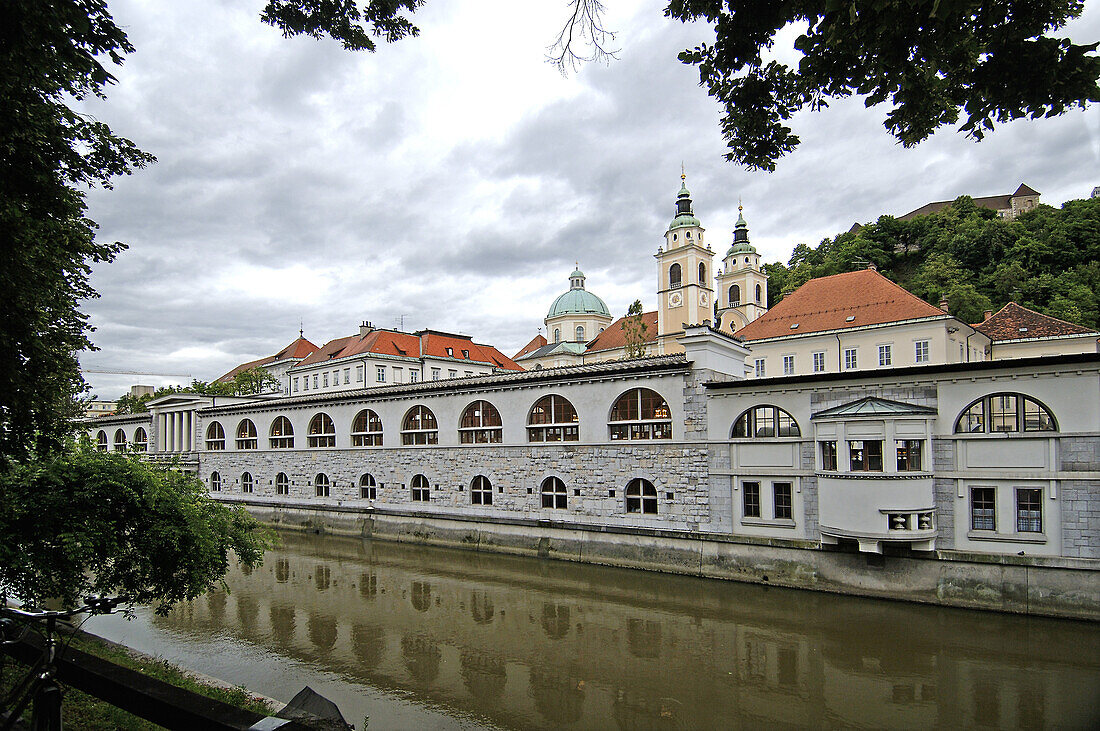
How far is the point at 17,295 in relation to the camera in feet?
18.0

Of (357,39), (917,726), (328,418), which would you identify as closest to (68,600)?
(357,39)

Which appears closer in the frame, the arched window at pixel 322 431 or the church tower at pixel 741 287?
the arched window at pixel 322 431

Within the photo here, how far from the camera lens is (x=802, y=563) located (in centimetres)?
1501

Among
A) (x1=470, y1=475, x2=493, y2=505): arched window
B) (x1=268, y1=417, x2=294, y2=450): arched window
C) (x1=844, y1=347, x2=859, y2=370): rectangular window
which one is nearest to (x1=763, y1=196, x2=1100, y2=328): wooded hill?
(x1=844, y1=347, x2=859, y2=370): rectangular window

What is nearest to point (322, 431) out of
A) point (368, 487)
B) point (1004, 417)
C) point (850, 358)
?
point (368, 487)

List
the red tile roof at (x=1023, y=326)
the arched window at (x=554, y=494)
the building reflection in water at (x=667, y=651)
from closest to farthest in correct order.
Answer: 1. the building reflection in water at (x=667, y=651)
2. the arched window at (x=554, y=494)
3. the red tile roof at (x=1023, y=326)

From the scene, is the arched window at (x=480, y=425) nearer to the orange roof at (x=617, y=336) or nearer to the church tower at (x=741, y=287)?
the orange roof at (x=617, y=336)

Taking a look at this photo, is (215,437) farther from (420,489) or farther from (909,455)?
(909,455)

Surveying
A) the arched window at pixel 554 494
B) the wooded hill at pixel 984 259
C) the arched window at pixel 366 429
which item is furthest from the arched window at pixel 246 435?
the wooded hill at pixel 984 259

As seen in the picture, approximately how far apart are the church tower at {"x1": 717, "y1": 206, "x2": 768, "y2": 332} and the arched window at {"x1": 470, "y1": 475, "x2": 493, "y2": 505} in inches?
1483

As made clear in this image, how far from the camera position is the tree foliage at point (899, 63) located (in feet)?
13.0

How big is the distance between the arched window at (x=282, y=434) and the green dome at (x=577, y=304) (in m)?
38.3

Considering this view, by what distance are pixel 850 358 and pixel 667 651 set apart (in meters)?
28.0

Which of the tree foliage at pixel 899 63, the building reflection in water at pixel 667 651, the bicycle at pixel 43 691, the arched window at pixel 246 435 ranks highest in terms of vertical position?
the tree foliage at pixel 899 63
